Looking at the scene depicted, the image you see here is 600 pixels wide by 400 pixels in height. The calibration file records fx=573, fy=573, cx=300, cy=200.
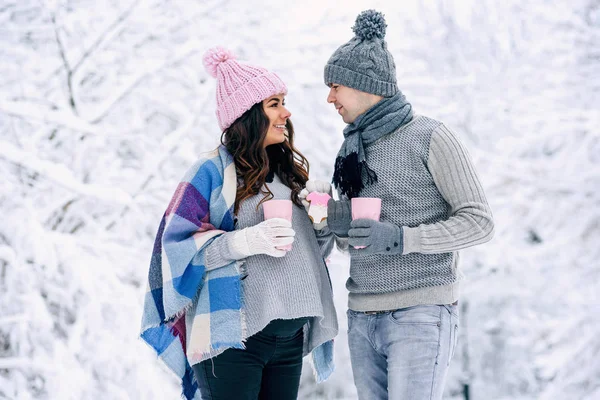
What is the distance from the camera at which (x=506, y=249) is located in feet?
15.9

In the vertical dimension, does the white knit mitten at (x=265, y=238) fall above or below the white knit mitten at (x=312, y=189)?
below

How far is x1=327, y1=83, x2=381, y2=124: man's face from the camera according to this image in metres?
1.93

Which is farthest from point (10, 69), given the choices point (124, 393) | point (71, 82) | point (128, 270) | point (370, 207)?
point (370, 207)

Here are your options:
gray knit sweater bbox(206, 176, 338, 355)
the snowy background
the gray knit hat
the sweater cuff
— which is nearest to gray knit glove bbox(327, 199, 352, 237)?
gray knit sweater bbox(206, 176, 338, 355)

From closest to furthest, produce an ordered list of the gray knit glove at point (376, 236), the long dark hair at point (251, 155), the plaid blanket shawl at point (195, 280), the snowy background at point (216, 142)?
the gray knit glove at point (376, 236)
the plaid blanket shawl at point (195, 280)
the long dark hair at point (251, 155)
the snowy background at point (216, 142)

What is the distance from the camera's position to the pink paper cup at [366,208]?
1723mm

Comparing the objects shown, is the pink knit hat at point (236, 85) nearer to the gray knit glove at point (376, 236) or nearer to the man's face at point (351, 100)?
the man's face at point (351, 100)

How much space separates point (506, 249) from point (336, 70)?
3446mm

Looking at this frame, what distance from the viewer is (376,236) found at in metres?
1.68

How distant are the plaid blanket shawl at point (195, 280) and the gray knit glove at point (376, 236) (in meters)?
0.41

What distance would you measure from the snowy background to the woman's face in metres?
1.33

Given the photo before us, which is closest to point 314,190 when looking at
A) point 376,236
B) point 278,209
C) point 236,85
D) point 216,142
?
point 278,209


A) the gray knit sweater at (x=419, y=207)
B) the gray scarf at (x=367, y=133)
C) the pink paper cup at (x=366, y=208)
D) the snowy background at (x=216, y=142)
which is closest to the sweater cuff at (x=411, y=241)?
the gray knit sweater at (x=419, y=207)

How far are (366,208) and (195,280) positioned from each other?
1.93 ft
